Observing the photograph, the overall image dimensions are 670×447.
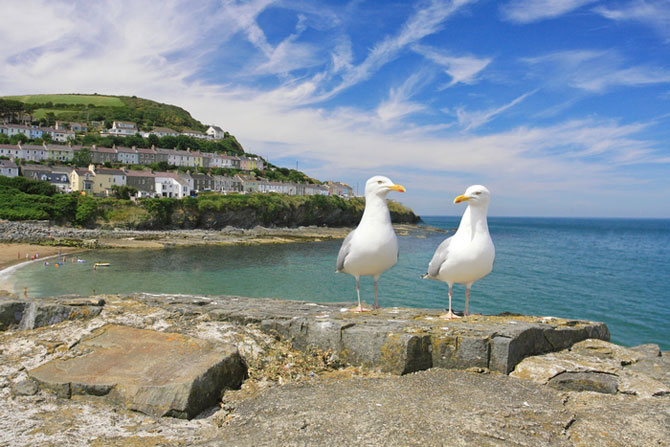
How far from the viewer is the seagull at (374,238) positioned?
627 centimetres

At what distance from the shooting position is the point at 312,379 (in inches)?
205

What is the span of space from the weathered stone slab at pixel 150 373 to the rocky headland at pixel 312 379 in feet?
0.06

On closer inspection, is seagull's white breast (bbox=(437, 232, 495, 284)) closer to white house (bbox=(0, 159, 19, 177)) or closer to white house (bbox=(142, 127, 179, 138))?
white house (bbox=(0, 159, 19, 177))

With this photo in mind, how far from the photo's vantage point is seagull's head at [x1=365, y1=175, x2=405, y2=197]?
20.7 feet

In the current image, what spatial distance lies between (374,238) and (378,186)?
2.72ft

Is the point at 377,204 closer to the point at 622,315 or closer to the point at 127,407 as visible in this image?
the point at 127,407

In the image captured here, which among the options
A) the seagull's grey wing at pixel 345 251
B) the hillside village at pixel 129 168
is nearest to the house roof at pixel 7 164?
the hillside village at pixel 129 168

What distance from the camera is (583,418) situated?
4.16 metres

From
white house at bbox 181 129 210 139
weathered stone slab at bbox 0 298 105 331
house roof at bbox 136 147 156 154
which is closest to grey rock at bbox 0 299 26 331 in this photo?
weathered stone slab at bbox 0 298 105 331

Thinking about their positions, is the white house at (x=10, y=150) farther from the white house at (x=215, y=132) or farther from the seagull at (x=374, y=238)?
the seagull at (x=374, y=238)

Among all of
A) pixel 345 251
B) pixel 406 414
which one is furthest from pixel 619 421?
pixel 345 251

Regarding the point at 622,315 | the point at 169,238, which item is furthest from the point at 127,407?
the point at 169,238

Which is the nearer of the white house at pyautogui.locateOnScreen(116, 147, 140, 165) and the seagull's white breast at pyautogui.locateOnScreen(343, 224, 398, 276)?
the seagull's white breast at pyautogui.locateOnScreen(343, 224, 398, 276)

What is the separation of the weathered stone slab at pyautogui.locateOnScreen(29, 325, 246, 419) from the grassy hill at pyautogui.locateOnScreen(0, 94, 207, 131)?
14614cm
